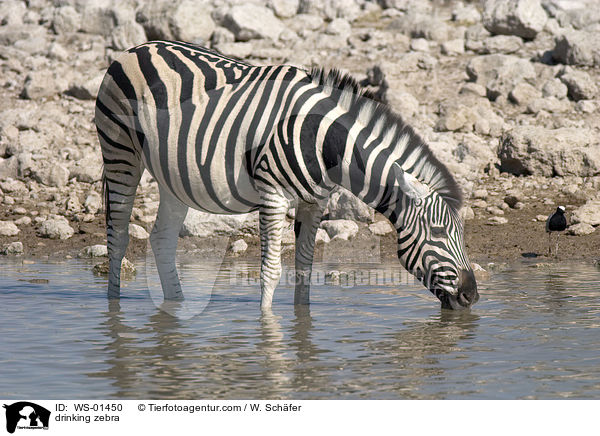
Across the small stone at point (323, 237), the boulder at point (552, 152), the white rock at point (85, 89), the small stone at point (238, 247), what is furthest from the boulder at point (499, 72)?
the white rock at point (85, 89)

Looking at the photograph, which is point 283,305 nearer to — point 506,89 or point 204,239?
point 204,239

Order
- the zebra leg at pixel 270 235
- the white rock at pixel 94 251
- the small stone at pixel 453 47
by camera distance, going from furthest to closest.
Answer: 1. the small stone at pixel 453 47
2. the white rock at pixel 94 251
3. the zebra leg at pixel 270 235

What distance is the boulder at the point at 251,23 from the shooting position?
1748cm

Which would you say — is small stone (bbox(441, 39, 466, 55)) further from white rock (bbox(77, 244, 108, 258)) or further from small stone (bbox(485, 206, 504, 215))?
white rock (bbox(77, 244, 108, 258))

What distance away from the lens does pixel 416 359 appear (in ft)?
20.7

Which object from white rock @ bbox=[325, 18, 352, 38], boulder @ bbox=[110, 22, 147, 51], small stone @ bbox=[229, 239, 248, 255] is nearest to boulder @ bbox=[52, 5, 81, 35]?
boulder @ bbox=[110, 22, 147, 51]

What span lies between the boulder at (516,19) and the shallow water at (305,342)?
27.3 ft

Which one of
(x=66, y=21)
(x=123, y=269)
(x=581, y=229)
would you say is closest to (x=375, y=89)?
(x=581, y=229)

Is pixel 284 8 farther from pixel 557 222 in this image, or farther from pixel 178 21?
pixel 557 222

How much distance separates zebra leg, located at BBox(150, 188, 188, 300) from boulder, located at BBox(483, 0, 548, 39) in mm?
10106

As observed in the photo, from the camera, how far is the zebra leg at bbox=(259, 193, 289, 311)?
7461mm

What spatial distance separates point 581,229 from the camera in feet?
37.2

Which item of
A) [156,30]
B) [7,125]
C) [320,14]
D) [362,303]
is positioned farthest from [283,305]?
[320,14]

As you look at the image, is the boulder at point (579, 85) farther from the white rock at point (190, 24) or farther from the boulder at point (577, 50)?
the white rock at point (190, 24)
